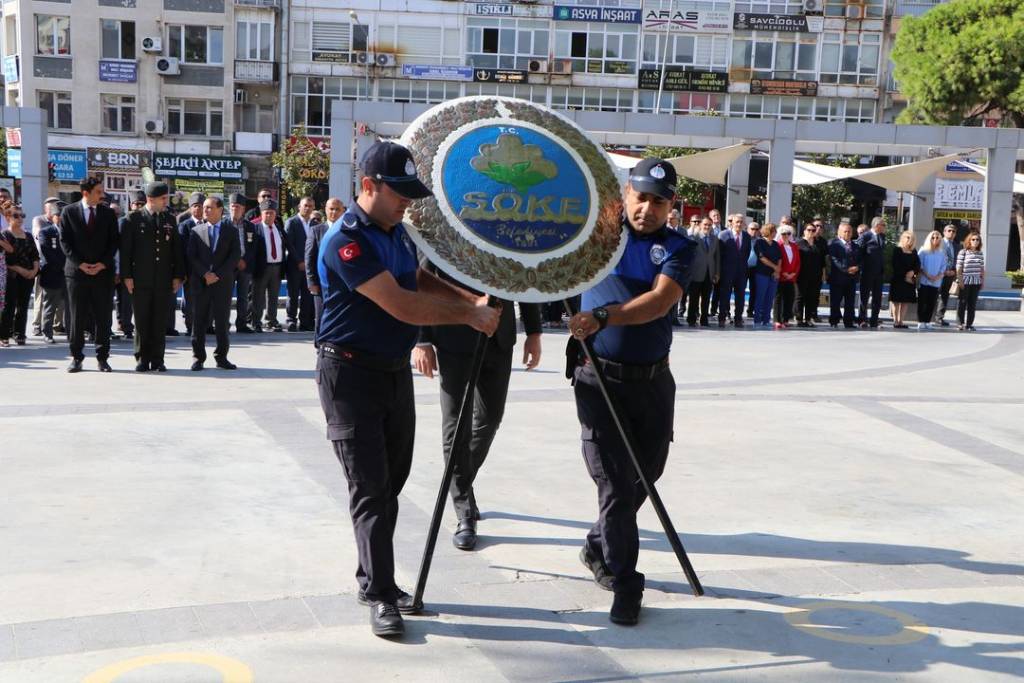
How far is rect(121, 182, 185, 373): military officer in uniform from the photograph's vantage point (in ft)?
35.8

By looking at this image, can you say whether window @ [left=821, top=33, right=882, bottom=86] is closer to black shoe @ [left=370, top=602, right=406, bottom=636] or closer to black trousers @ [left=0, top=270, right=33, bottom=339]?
→ black trousers @ [left=0, top=270, right=33, bottom=339]

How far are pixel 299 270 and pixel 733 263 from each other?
6.73 metres

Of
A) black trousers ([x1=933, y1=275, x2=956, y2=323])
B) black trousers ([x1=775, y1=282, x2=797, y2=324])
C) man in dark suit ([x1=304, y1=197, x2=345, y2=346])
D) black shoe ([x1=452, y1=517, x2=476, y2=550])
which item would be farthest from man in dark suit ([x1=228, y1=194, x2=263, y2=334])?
black trousers ([x1=933, y1=275, x2=956, y2=323])

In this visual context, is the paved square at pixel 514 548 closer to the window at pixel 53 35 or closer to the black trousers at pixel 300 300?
the black trousers at pixel 300 300

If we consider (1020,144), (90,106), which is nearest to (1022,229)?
(1020,144)

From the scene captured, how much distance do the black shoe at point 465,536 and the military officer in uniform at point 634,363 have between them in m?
0.84

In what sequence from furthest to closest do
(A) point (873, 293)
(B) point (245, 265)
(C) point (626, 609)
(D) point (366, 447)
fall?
(A) point (873, 293) → (B) point (245, 265) → (C) point (626, 609) → (D) point (366, 447)

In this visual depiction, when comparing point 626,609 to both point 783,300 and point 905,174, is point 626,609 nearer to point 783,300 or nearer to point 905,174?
point 783,300

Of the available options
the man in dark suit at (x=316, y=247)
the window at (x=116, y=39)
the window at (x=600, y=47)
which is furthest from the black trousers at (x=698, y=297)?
the window at (x=116, y=39)

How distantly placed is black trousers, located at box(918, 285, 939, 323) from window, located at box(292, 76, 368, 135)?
31346 mm

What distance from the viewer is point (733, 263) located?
17.4 m

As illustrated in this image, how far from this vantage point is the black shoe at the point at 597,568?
4.93 m

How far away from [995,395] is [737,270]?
6843mm

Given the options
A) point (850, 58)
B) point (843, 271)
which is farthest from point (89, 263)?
point (850, 58)
